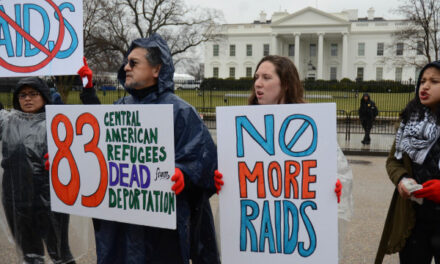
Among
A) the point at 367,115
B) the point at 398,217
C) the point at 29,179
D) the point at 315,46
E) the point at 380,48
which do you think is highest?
the point at 315,46

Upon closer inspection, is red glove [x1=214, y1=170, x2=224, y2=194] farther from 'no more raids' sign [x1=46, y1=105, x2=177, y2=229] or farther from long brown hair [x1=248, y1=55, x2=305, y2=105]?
long brown hair [x1=248, y1=55, x2=305, y2=105]

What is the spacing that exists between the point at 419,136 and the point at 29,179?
2797mm

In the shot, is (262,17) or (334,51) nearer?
Answer: (334,51)

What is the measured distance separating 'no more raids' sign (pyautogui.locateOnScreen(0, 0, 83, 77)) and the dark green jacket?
7.39ft

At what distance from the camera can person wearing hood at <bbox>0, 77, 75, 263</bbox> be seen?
3271mm

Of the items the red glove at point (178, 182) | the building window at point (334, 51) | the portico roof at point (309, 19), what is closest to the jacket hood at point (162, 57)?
the red glove at point (178, 182)

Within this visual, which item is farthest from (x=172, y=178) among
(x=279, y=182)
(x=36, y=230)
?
(x=36, y=230)

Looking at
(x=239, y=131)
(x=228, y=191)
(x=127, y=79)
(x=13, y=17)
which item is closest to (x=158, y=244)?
(x=228, y=191)

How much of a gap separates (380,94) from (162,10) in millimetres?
19512

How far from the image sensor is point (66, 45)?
9.85ft

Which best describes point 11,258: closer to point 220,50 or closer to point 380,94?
point 380,94

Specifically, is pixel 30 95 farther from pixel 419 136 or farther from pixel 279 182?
pixel 419 136

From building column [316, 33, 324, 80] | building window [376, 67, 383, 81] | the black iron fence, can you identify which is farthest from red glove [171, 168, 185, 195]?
building window [376, 67, 383, 81]

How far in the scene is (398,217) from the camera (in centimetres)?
266
